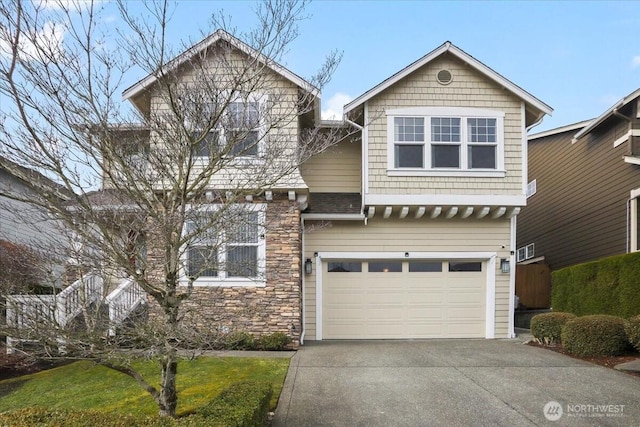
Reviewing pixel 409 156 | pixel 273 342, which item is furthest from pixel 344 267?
pixel 409 156

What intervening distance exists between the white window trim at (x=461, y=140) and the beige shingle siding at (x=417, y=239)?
1321mm

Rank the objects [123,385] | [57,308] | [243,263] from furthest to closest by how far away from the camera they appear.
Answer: [123,385] < [243,263] < [57,308]

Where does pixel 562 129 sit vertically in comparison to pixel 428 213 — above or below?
above

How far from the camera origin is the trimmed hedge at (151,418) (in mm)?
4480

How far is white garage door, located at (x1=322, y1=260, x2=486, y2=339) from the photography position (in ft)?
42.2

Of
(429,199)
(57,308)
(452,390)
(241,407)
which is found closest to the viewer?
(57,308)

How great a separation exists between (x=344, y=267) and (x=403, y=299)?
174 centimetres

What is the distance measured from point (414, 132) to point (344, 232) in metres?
3.09

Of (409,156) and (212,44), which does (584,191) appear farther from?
(212,44)

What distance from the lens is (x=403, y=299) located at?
12938 millimetres

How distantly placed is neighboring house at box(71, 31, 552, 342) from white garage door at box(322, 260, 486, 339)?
0.09 feet

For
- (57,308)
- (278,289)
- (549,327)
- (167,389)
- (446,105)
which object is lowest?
(549,327)

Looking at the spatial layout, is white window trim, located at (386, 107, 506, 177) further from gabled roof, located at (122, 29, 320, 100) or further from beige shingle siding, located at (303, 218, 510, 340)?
gabled roof, located at (122, 29, 320, 100)

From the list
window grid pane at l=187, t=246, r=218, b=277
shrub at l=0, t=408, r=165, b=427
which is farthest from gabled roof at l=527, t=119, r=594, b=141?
shrub at l=0, t=408, r=165, b=427
